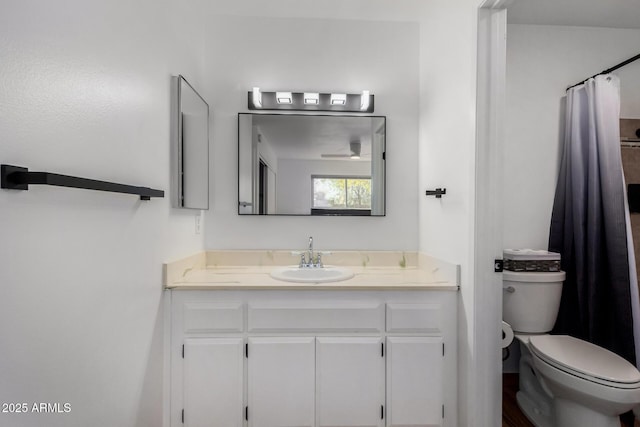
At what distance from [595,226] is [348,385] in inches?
69.6

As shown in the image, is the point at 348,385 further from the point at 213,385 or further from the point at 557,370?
the point at 557,370

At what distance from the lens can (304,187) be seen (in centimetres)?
218

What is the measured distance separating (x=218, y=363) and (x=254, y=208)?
3.16ft

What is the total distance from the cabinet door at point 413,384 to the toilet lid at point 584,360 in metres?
0.56

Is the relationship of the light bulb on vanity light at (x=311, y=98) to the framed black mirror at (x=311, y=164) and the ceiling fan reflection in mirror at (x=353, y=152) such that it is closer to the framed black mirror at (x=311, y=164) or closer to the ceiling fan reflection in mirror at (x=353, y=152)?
the framed black mirror at (x=311, y=164)

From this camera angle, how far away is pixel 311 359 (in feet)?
5.26

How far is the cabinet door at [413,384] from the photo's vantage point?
5.29 feet

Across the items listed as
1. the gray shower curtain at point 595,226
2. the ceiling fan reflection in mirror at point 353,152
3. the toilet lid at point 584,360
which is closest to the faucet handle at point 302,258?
the ceiling fan reflection in mirror at point 353,152

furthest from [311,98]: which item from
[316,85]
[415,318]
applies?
[415,318]

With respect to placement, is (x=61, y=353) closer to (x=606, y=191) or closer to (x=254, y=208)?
(x=254, y=208)

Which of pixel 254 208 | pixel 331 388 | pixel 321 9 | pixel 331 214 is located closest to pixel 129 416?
pixel 331 388

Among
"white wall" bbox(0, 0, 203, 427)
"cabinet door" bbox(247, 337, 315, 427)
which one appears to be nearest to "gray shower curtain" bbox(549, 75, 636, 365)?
"cabinet door" bbox(247, 337, 315, 427)

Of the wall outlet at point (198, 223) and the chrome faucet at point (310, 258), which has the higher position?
the wall outlet at point (198, 223)

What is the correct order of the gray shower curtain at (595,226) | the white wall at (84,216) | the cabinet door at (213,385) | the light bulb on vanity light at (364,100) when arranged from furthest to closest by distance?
the light bulb on vanity light at (364,100) → the gray shower curtain at (595,226) → the cabinet door at (213,385) → the white wall at (84,216)
